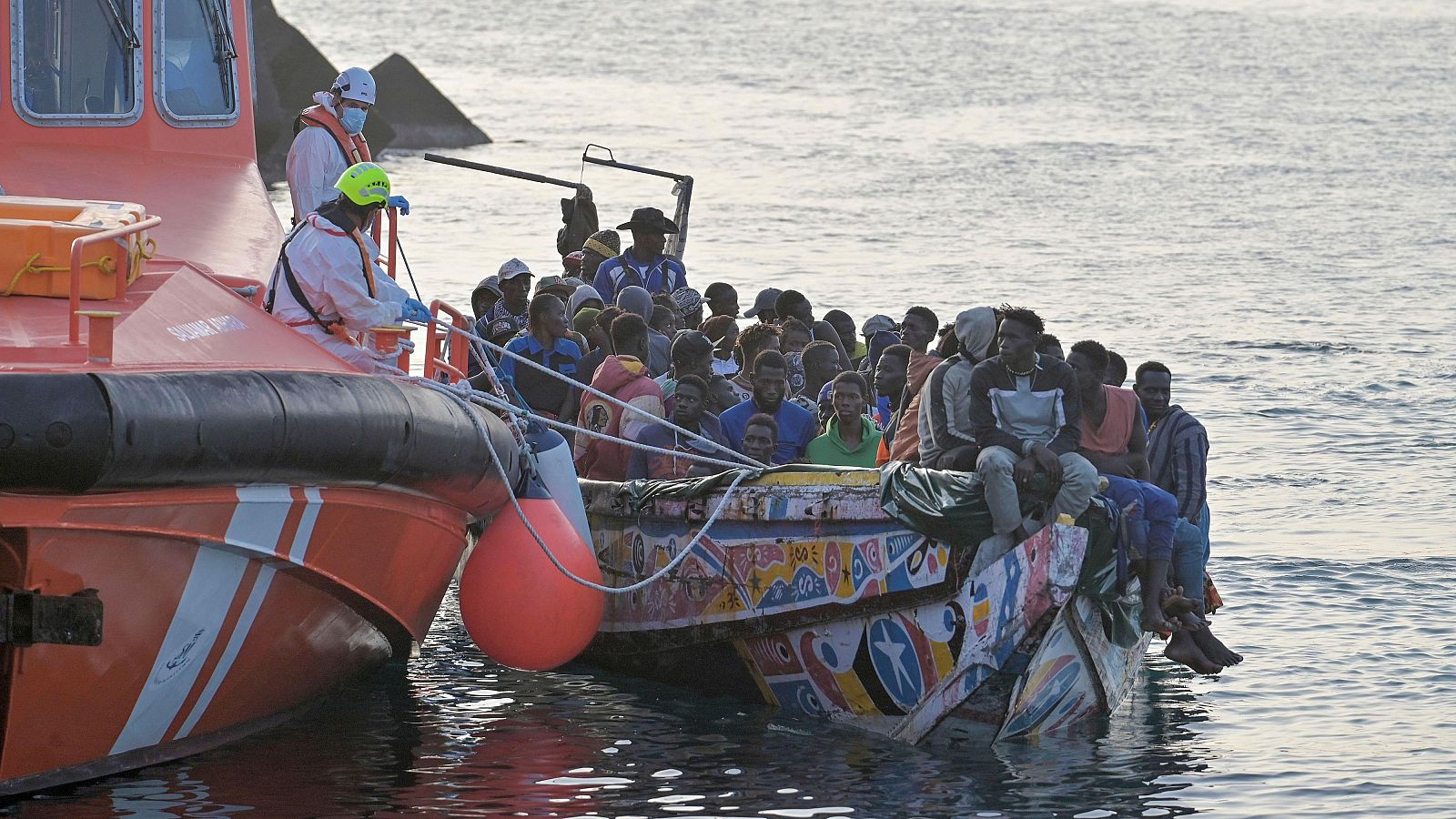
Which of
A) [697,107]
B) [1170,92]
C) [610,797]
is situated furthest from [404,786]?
[1170,92]

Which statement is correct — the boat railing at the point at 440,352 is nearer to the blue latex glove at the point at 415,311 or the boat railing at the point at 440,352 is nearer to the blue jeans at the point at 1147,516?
the blue latex glove at the point at 415,311

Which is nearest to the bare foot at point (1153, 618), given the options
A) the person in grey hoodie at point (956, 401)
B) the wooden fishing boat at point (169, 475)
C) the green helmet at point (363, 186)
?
the person in grey hoodie at point (956, 401)

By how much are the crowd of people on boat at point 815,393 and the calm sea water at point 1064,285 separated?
973 mm

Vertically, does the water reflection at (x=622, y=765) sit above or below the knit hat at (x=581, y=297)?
below

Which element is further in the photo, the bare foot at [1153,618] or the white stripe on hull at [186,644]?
the bare foot at [1153,618]

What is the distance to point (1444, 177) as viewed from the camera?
34438 mm

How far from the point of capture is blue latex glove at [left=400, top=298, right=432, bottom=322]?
8.10m

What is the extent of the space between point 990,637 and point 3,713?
352cm

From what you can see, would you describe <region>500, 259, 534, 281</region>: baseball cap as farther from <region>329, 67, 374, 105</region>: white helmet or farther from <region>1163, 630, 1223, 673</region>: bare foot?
<region>1163, 630, 1223, 673</region>: bare foot

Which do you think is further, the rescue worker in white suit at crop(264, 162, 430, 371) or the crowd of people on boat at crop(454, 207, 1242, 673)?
the crowd of people on boat at crop(454, 207, 1242, 673)

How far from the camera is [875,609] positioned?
8383 millimetres

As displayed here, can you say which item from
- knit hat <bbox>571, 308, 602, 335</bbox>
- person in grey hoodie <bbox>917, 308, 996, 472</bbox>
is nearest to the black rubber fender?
person in grey hoodie <bbox>917, 308, 996, 472</bbox>

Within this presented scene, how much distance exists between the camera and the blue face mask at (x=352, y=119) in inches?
373

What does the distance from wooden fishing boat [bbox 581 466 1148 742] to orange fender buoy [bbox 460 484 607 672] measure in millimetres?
562
